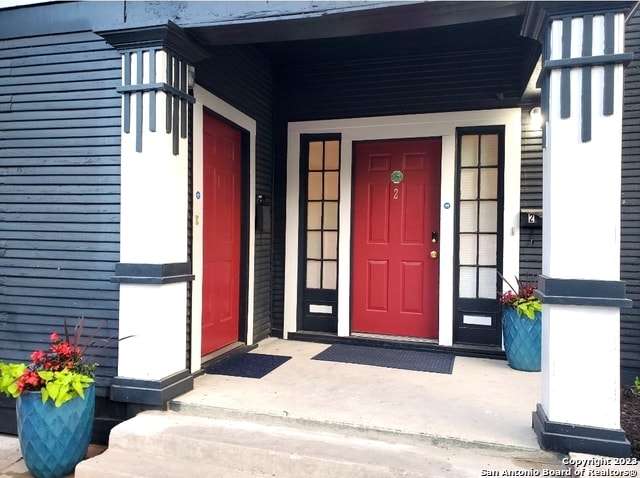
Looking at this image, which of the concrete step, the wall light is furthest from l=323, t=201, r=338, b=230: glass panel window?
the concrete step

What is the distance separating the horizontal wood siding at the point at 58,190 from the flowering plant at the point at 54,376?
0.41 metres

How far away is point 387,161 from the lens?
442 centimetres

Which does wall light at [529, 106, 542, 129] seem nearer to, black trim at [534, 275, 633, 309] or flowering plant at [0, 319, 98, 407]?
black trim at [534, 275, 633, 309]

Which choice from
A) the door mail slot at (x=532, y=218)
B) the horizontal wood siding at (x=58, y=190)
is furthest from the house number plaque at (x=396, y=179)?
the horizontal wood siding at (x=58, y=190)

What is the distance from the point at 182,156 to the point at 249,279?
153 cm

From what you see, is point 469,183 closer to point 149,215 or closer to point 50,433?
point 149,215

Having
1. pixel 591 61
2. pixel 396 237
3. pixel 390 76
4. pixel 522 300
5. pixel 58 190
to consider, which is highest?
pixel 390 76

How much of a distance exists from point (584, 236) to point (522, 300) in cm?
143

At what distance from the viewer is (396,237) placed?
4379mm

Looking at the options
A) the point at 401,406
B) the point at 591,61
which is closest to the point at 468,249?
the point at 401,406

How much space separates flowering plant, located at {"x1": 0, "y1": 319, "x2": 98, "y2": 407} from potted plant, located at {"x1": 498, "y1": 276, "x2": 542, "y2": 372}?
115 inches

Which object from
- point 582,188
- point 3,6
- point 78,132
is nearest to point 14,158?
point 78,132

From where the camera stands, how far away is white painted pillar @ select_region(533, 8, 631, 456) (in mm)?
2266

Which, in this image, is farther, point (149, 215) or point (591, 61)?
point (149, 215)
